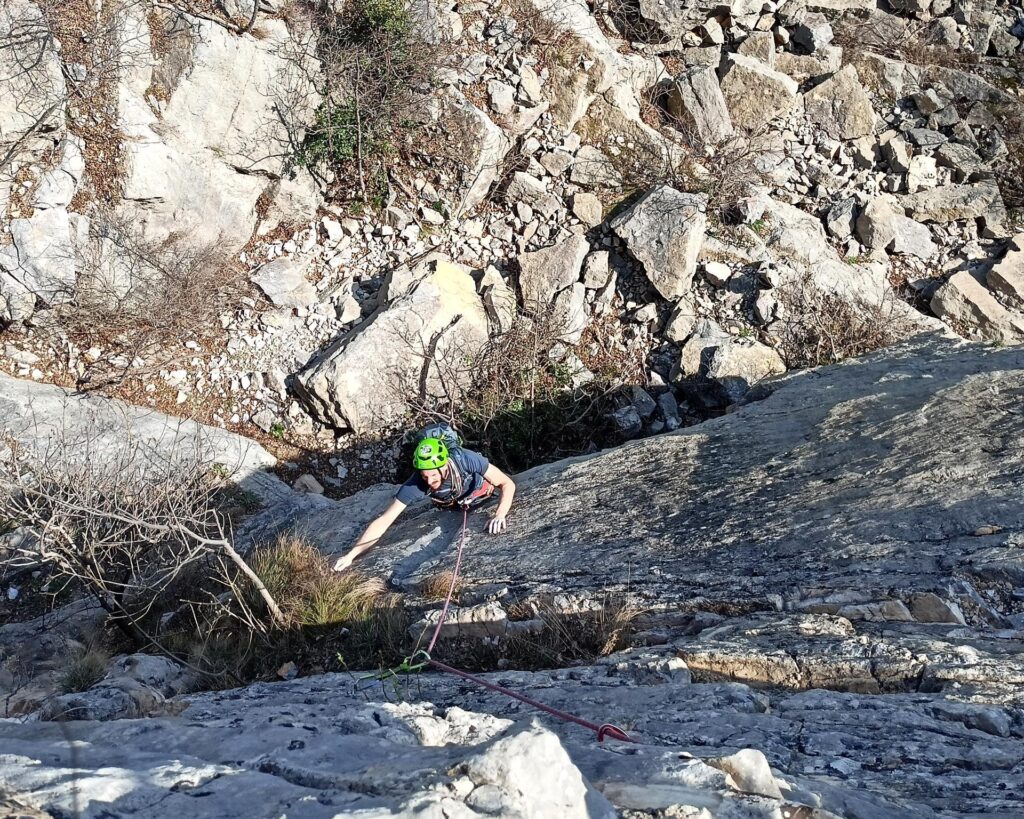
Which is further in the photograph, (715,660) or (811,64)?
(811,64)

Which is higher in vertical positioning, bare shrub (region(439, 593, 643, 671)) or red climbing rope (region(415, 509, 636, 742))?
red climbing rope (region(415, 509, 636, 742))

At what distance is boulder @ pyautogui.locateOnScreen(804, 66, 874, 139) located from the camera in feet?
36.4

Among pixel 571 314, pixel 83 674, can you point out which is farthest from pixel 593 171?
pixel 83 674

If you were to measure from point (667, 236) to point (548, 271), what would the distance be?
152 cm

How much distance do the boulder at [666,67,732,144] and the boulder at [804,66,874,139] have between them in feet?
4.40

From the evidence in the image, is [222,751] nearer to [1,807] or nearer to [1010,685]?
[1,807]

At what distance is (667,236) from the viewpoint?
9641 mm

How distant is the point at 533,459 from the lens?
9.07 metres

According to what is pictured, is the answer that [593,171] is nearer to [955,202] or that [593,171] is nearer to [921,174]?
[921,174]

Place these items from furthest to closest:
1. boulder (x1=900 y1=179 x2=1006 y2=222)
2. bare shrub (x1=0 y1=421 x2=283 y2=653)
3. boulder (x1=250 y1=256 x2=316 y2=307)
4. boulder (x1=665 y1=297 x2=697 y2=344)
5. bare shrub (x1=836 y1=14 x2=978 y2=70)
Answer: bare shrub (x1=836 y1=14 x2=978 y2=70), boulder (x1=900 y1=179 x2=1006 y2=222), boulder (x1=250 y1=256 x2=316 y2=307), boulder (x1=665 y1=297 x2=697 y2=344), bare shrub (x1=0 y1=421 x2=283 y2=653)

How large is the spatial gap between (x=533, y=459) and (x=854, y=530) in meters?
4.86

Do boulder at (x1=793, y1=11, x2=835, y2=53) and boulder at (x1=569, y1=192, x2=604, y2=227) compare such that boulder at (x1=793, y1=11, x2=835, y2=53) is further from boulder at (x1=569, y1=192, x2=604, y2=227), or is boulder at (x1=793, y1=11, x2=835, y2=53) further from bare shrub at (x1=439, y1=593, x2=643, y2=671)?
bare shrub at (x1=439, y1=593, x2=643, y2=671)

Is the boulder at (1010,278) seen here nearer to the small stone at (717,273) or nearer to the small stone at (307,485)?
the small stone at (717,273)

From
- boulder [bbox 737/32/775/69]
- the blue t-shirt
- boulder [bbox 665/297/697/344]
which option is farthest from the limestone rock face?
boulder [bbox 737/32/775/69]
